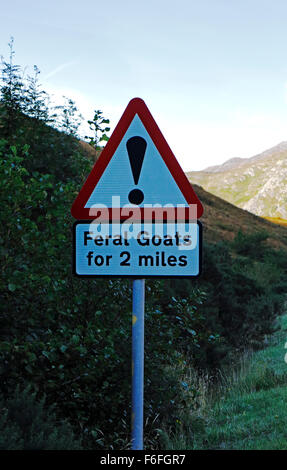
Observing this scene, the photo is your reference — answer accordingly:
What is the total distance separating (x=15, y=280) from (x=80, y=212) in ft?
2.43

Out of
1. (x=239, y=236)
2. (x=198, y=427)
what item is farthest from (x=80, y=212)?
(x=239, y=236)

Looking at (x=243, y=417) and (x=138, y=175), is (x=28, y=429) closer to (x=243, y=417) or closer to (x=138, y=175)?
(x=138, y=175)

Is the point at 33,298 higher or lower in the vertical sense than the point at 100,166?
lower

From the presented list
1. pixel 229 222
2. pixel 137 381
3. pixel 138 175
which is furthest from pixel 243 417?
pixel 229 222

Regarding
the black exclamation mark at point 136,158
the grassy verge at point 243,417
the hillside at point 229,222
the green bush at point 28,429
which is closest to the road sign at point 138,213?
the black exclamation mark at point 136,158

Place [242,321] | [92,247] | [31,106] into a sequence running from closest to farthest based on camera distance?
[92,247]
[31,106]
[242,321]

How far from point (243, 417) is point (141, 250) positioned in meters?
2.86

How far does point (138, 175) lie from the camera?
8.41 ft

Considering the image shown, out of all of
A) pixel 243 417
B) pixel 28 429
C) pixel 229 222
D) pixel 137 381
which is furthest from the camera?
pixel 229 222

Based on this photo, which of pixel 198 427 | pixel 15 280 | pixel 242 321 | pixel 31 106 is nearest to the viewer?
pixel 15 280

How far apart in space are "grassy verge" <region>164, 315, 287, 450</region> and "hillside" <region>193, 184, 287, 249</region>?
132ft

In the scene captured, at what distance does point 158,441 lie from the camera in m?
3.93

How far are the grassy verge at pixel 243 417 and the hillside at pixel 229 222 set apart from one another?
40.1 metres

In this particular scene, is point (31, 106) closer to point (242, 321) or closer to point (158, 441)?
point (242, 321)
